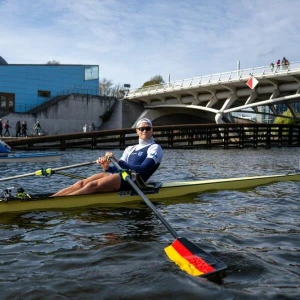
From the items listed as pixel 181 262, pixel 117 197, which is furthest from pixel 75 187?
pixel 181 262

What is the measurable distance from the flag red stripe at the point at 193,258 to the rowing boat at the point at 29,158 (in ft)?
43.3

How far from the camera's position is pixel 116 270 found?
13.7ft

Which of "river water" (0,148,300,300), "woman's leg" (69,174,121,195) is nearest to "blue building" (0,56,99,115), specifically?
"woman's leg" (69,174,121,195)

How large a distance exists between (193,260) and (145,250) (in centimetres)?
79

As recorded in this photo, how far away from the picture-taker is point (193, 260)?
4.22m

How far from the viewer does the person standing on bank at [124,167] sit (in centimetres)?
712

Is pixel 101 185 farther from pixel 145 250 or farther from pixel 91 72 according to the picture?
pixel 91 72

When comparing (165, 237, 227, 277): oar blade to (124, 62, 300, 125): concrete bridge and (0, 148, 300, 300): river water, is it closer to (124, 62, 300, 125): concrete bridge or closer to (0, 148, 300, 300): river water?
(0, 148, 300, 300): river water

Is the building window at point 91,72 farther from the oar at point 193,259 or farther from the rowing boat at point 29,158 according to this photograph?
the oar at point 193,259

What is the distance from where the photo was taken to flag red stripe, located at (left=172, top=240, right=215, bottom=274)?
4.01m

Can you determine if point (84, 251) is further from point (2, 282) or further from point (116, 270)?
point (2, 282)

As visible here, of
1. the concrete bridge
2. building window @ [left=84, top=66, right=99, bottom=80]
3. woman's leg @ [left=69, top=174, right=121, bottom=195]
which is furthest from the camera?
building window @ [left=84, top=66, right=99, bottom=80]

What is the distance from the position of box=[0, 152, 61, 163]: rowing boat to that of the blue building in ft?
101

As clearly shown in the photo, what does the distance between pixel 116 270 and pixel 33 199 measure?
9.72 ft
